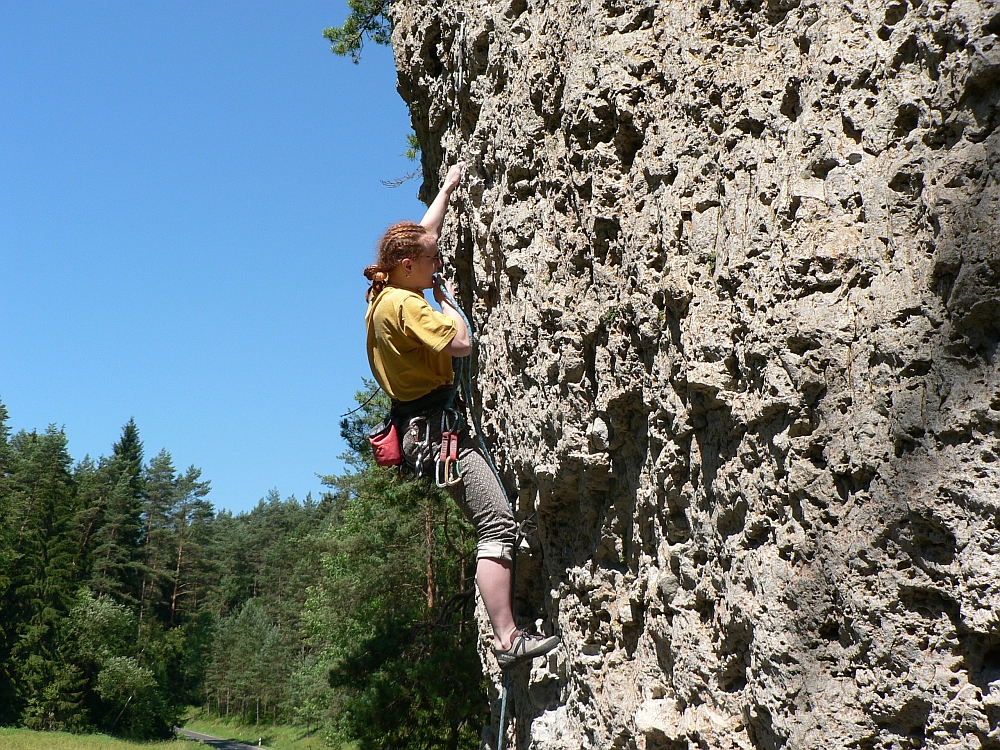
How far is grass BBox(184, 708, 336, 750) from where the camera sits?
43922mm

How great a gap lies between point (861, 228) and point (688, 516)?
1.13 metres

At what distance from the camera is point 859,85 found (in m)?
2.36

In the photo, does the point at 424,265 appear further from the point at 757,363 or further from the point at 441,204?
the point at 757,363

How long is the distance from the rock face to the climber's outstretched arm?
556mm

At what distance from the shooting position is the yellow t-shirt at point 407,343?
3.95 metres

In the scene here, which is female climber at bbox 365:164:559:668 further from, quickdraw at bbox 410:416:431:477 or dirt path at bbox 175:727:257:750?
dirt path at bbox 175:727:257:750

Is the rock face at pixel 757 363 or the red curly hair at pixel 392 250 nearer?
the rock face at pixel 757 363

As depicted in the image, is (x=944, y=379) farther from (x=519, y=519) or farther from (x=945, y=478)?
(x=519, y=519)

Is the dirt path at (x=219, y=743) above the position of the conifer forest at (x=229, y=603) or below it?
below

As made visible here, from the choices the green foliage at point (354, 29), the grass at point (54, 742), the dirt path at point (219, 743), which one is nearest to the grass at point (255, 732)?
the dirt path at point (219, 743)

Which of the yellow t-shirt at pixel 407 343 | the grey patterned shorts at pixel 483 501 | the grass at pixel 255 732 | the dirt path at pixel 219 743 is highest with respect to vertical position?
the yellow t-shirt at pixel 407 343

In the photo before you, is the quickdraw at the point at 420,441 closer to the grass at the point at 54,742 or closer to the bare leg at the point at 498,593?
the bare leg at the point at 498,593

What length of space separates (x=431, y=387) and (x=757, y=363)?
7.31 feet

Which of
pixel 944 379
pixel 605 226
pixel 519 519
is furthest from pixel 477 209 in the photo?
pixel 944 379
